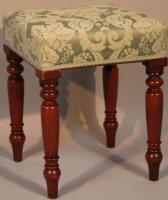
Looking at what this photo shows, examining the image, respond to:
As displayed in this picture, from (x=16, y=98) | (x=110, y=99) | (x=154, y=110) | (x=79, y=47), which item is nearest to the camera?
(x=79, y=47)

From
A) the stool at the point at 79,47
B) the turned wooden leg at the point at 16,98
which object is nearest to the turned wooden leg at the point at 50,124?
the stool at the point at 79,47

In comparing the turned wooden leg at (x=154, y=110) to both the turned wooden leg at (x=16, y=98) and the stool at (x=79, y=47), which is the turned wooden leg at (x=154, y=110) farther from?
the turned wooden leg at (x=16, y=98)

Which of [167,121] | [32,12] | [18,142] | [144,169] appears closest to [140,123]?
[167,121]

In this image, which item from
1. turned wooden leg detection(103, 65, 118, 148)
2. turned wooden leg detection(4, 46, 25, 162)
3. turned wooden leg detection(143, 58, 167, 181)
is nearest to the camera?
turned wooden leg detection(143, 58, 167, 181)

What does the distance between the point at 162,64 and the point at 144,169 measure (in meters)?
0.32

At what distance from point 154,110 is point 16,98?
371mm

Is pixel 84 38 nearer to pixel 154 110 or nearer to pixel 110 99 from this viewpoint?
pixel 154 110

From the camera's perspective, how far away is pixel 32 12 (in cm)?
146

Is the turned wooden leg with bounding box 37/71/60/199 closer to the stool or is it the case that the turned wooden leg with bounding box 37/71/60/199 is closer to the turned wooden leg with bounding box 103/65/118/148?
the stool

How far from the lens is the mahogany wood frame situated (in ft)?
4.34

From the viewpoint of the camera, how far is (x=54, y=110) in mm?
1332

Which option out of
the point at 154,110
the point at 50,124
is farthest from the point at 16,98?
the point at 154,110

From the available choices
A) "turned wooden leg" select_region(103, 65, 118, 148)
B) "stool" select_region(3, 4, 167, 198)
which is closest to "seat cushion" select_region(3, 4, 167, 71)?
"stool" select_region(3, 4, 167, 198)

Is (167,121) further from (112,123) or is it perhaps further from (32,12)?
(32,12)
